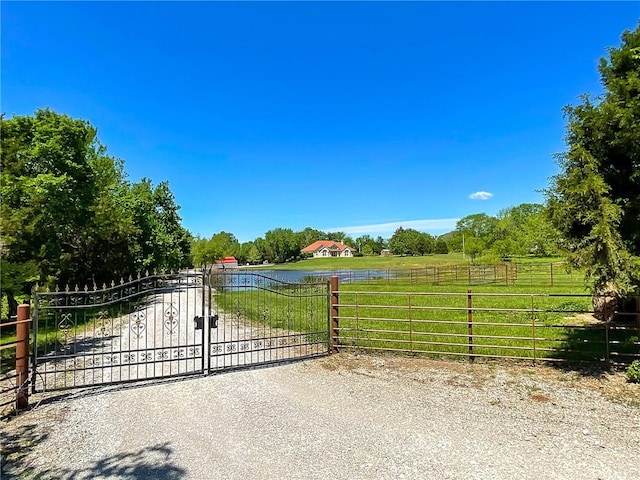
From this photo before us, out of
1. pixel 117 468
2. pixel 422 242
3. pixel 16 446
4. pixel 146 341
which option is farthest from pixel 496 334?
pixel 422 242

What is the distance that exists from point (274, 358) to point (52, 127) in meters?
11.8

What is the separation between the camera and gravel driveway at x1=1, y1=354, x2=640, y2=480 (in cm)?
405

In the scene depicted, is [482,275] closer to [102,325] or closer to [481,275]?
[481,275]

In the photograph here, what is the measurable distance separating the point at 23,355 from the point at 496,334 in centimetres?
1012

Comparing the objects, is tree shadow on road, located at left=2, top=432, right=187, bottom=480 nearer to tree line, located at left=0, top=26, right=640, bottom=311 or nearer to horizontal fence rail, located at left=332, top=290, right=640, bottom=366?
horizontal fence rail, located at left=332, top=290, right=640, bottom=366

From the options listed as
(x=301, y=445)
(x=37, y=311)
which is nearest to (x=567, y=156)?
(x=301, y=445)

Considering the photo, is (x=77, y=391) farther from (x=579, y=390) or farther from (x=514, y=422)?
(x=579, y=390)

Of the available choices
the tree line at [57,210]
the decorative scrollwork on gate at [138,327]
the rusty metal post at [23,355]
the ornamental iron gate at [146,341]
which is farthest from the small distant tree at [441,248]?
the rusty metal post at [23,355]

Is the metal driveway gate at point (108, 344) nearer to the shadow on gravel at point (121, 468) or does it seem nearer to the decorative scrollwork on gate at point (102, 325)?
the decorative scrollwork on gate at point (102, 325)

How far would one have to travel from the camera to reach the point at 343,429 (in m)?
4.98

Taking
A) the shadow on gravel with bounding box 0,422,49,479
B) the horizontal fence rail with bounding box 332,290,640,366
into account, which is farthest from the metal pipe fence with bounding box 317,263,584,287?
the shadow on gravel with bounding box 0,422,49,479

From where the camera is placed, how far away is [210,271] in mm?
7465

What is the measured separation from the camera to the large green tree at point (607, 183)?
608 centimetres

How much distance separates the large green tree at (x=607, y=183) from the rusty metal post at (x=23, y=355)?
28.3 feet
